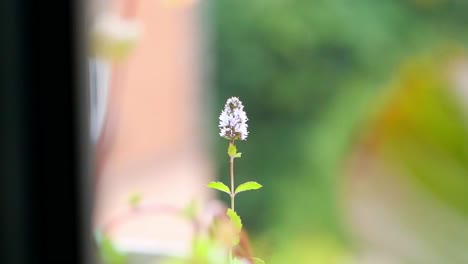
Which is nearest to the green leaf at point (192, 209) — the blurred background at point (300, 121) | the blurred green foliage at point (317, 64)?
the blurred background at point (300, 121)

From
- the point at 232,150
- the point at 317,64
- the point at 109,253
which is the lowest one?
the point at 109,253

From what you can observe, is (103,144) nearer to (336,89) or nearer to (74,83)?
(74,83)

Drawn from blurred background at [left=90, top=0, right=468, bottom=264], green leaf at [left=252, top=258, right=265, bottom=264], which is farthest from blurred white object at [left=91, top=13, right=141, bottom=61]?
green leaf at [left=252, top=258, right=265, bottom=264]

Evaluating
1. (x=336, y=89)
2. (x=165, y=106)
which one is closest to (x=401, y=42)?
(x=336, y=89)

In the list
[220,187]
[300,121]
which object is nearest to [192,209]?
[220,187]

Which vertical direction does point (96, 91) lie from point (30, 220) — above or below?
above

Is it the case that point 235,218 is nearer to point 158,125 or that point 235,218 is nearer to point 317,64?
point 158,125

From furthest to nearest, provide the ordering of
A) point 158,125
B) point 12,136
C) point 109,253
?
1. point 158,125
2. point 109,253
3. point 12,136
